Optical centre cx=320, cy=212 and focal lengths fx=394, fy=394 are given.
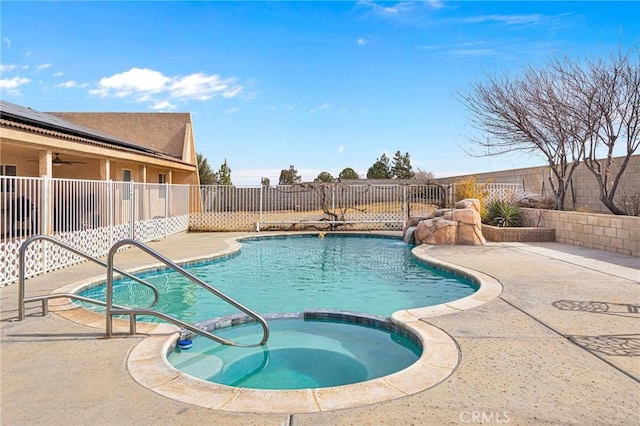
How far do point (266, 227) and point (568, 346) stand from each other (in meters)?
15.7

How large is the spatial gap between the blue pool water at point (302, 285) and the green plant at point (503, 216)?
4386 mm

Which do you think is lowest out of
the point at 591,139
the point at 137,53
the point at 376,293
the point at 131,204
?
the point at 376,293

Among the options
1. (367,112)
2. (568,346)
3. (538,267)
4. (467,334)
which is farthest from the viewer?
(367,112)

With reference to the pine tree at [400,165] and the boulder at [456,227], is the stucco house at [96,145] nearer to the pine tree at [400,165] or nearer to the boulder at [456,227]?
the boulder at [456,227]

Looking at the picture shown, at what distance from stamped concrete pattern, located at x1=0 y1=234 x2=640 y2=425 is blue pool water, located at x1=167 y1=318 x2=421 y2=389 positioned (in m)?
0.67

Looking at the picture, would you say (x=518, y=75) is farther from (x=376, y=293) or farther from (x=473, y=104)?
(x=376, y=293)

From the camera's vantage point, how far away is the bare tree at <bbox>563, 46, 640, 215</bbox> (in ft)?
39.1

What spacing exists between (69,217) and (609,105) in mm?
15608

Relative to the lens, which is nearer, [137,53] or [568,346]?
[568,346]

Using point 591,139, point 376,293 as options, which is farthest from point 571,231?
point 376,293

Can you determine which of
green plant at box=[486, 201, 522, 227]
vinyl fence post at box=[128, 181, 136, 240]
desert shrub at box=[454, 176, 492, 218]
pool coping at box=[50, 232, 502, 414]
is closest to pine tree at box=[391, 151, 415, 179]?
desert shrub at box=[454, 176, 492, 218]

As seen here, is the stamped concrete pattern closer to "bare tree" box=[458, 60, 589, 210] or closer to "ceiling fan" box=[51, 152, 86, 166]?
"ceiling fan" box=[51, 152, 86, 166]

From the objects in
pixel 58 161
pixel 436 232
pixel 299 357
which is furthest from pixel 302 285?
pixel 58 161

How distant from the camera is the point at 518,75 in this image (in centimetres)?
1523
